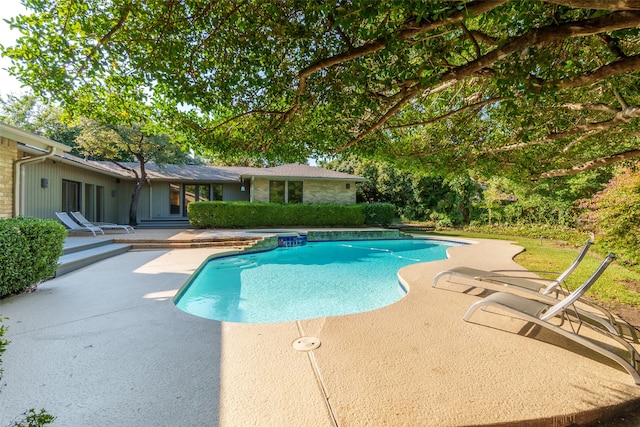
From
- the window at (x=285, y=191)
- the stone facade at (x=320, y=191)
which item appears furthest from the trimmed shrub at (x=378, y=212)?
the window at (x=285, y=191)

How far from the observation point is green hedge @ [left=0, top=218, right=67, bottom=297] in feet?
14.6

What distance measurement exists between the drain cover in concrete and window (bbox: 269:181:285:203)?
15.8m

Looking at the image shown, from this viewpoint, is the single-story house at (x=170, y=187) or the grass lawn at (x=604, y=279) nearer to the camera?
the grass lawn at (x=604, y=279)

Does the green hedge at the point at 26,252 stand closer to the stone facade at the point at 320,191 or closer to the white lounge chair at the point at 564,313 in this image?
the white lounge chair at the point at 564,313

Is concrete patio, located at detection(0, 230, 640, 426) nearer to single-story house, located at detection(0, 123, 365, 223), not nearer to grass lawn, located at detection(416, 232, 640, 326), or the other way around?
grass lawn, located at detection(416, 232, 640, 326)

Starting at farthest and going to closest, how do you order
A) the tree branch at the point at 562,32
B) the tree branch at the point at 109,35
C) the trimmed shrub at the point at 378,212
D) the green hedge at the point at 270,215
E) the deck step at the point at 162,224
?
the trimmed shrub at the point at 378,212 → the deck step at the point at 162,224 → the green hedge at the point at 270,215 → the tree branch at the point at 109,35 → the tree branch at the point at 562,32

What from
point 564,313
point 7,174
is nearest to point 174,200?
point 7,174

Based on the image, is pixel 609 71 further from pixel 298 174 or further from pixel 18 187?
pixel 298 174

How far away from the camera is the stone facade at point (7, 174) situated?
22.5 feet

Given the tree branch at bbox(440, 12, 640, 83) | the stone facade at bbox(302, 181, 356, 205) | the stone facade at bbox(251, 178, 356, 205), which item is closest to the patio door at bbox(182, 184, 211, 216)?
the stone facade at bbox(251, 178, 356, 205)

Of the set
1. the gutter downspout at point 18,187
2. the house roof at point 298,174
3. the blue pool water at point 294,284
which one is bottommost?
the blue pool water at point 294,284

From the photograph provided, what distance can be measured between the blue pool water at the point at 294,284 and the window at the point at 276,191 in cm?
686

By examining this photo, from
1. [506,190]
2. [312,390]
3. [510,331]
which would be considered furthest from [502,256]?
[506,190]

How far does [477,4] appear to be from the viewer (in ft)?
8.24
